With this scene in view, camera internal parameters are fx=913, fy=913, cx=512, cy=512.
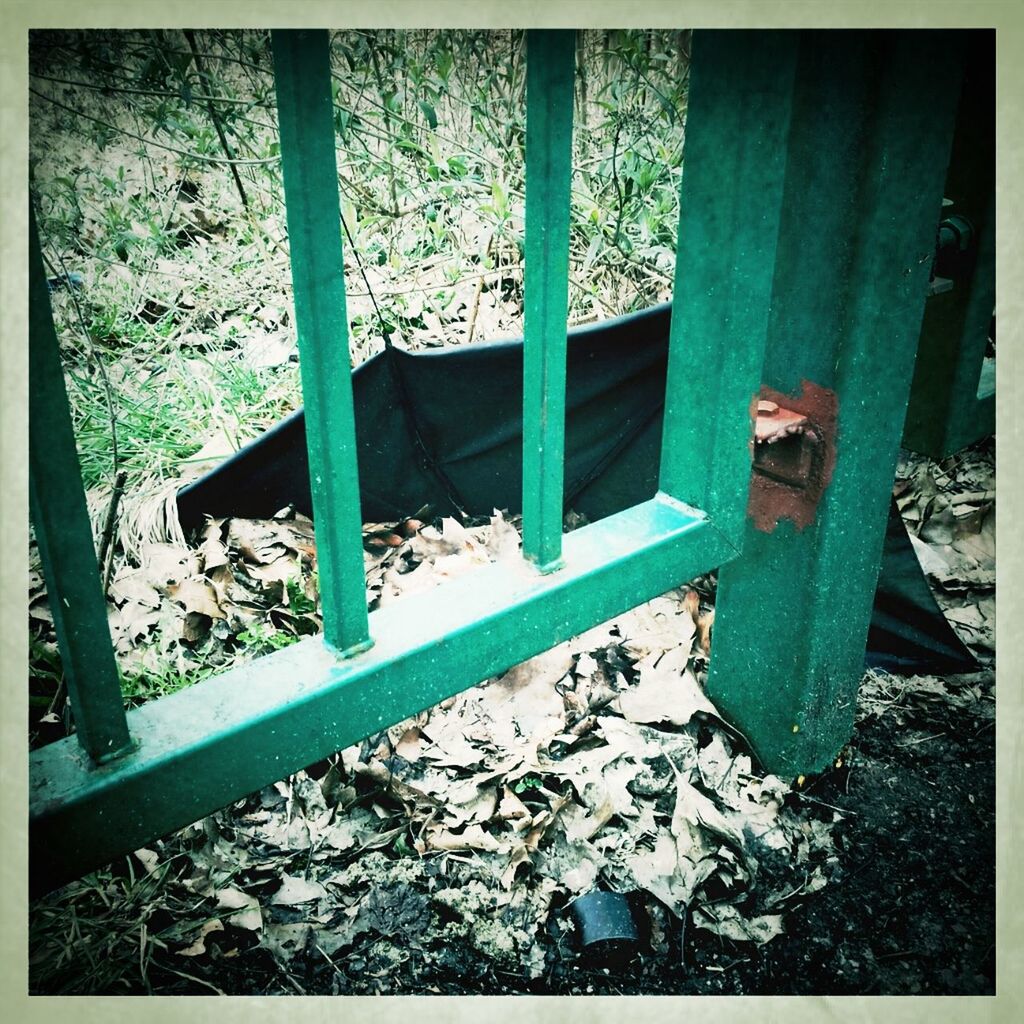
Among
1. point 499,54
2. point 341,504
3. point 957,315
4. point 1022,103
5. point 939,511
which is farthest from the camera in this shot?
point 499,54

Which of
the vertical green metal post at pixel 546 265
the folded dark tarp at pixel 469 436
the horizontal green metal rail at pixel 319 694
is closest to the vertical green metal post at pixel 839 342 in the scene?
the horizontal green metal rail at pixel 319 694

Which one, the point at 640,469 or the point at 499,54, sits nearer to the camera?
the point at 640,469

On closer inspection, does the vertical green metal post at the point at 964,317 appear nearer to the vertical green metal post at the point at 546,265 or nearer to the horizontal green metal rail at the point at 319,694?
the horizontal green metal rail at the point at 319,694

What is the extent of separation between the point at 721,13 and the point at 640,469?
1633mm

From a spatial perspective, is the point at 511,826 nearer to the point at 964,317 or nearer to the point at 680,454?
the point at 680,454

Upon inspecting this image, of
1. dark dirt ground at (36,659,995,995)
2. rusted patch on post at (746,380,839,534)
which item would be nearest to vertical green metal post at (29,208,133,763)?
dark dirt ground at (36,659,995,995)

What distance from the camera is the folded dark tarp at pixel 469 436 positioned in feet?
7.84

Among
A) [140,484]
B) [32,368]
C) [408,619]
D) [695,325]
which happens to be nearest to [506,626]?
[408,619]

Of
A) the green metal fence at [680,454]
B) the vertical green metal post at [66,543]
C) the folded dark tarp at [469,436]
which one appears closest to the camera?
the vertical green metal post at [66,543]

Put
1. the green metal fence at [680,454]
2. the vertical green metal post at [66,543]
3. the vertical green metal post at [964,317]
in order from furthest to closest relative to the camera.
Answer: the vertical green metal post at [964,317] < the green metal fence at [680,454] < the vertical green metal post at [66,543]

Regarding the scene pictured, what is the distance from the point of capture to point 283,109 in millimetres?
773

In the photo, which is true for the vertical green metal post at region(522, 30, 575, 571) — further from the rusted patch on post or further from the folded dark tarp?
the folded dark tarp

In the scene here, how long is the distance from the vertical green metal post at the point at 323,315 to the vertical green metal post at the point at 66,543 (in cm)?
20

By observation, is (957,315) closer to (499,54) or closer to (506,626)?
(506,626)
